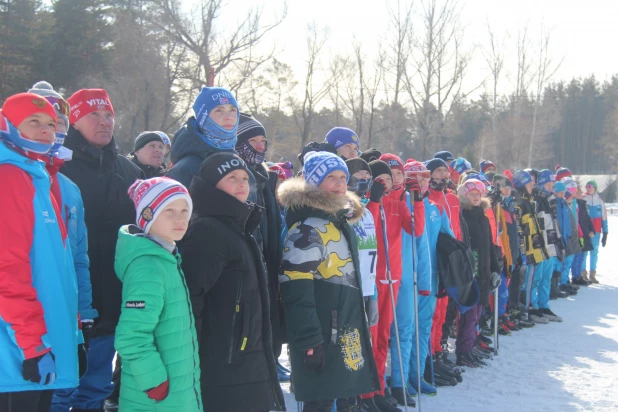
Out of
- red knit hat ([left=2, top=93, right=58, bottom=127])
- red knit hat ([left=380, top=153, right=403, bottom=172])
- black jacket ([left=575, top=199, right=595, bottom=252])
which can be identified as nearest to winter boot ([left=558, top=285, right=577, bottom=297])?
black jacket ([left=575, top=199, right=595, bottom=252])

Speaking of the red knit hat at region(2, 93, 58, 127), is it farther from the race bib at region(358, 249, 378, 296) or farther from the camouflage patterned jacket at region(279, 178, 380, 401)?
the race bib at region(358, 249, 378, 296)

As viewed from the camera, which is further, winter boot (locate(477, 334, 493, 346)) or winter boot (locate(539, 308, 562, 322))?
winter boot (locate(539, 308, 562, 322))

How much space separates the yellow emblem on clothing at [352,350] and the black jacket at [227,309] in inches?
27.2

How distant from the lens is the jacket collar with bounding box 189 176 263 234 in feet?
9.64

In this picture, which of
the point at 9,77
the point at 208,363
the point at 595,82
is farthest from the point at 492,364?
the point at 595,82

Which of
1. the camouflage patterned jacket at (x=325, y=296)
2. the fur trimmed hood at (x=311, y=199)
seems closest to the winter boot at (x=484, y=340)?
the camouflage patterned jacket at (x=325, y=296)

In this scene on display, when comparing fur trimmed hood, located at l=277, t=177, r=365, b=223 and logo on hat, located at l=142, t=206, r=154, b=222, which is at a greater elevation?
fur trimmed hood, located at l=277, t=177, r=365, b=223

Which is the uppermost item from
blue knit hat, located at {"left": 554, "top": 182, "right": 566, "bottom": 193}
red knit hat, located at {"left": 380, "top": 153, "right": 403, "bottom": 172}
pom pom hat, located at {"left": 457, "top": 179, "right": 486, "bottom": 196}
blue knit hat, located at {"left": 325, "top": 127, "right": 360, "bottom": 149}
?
blue knit hat, located at {"left": 325, "top": 127, "right": 360, "bottom": 149}

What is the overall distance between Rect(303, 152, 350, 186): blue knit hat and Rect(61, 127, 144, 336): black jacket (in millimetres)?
1329

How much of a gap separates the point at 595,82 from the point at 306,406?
80.1 m

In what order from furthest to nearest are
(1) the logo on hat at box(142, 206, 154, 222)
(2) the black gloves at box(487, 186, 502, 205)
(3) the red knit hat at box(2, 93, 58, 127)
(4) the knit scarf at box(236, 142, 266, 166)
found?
(2) the black gloves at box(487, 186, 502, 205), (4) the knit scarf at box(236, 142, 266, 166), (1) the logo on hat at box(142, 206, 154, 222), (3) the red knit hat at box(2, 93, 58, 127)

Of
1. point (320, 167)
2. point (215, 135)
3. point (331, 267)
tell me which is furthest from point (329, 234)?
point (215, 135)

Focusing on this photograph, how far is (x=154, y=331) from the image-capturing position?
2609mm

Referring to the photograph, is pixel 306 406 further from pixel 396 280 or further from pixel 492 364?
pixel 492 364
